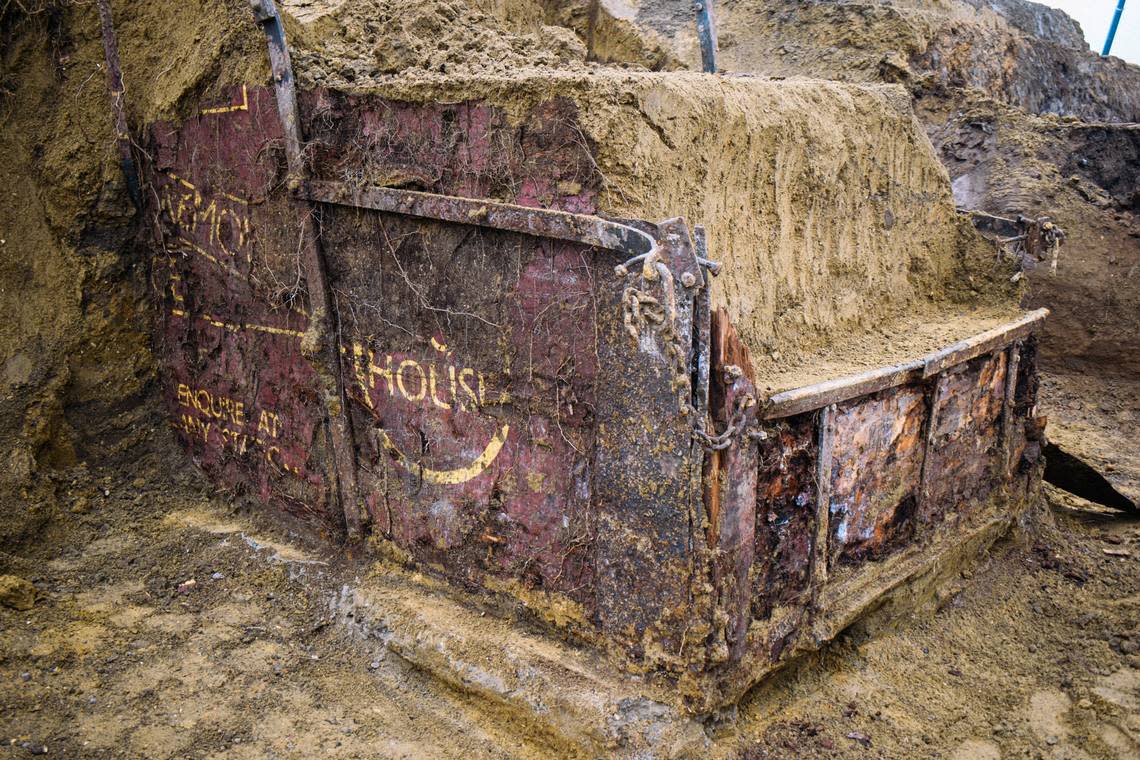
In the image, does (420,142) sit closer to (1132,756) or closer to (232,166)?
(232,166)

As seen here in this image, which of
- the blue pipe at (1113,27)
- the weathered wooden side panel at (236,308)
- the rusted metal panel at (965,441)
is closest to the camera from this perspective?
the rusted metal panel at (965,441)

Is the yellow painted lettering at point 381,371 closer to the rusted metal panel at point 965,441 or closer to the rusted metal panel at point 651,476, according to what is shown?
the rusted metal panel at point 651,476

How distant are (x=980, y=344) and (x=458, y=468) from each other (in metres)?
2.40

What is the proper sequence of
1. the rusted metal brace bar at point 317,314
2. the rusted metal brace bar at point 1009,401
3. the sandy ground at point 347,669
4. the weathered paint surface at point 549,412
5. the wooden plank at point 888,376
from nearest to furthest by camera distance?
1. the weathered paint surface at point 549,412
2. the wooden plank at point 888,376
3. the sandy ground at point 347,669
4. the rusted metal brace bar at point 317,314
5. the rusted metal brace bar at point 1009,401

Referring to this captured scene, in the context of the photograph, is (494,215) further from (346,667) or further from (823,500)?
(346,667)

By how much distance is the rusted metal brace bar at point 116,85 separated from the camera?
175 inches

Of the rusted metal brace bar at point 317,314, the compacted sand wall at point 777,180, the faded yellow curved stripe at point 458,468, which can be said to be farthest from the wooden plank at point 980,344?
the rusted metal brace bar at point 317,314

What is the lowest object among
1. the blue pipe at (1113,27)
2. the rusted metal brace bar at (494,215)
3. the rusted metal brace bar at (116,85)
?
the rusted metal brace bar at (494,215)

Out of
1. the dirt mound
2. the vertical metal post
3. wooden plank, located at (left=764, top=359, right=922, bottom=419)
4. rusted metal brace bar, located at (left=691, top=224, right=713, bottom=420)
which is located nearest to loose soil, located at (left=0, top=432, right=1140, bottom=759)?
wooden plank, located at (left=764, top=359, right=922, bottom=419)

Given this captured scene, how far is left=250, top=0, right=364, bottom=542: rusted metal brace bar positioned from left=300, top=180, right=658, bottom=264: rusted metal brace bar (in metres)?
0.17

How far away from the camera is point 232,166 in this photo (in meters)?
4.05

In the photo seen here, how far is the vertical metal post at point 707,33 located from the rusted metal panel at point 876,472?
204 cm

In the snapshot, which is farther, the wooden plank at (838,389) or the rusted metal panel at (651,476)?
the wooden plank at (838,389)

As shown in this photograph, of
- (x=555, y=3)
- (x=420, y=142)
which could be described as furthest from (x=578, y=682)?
(x=555, y=3)
